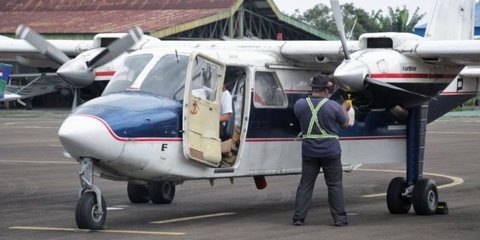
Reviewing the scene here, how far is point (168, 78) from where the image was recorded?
45.7 ft

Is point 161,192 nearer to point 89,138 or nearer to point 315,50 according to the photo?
point 315,50

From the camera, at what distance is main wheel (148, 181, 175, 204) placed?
1639cm

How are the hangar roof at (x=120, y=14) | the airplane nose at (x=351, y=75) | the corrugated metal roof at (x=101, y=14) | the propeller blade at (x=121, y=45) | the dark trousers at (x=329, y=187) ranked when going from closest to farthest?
the dark trousers at (x=329, y=187)
the airplane nose at (x=351, y=75)
the propeller blade at (x=121, y=45)
the hangar roof at (x=120, y=14)
the corrugated metal roof at (x=101, y=14)

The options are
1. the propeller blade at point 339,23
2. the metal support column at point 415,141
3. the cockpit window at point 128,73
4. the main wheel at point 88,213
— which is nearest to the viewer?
the main wheel at point 88,213

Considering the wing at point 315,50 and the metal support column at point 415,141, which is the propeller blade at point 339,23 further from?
the metal support column at point 415,141

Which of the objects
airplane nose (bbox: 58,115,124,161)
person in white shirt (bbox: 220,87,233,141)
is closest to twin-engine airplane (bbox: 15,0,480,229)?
airplane nose (bbox: 58,115,124,161)

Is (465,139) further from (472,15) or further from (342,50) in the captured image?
(342,50)

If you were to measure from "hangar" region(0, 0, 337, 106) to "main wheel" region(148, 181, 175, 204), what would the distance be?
129 ft

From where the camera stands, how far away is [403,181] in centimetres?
1559

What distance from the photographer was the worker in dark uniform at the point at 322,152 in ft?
44.2

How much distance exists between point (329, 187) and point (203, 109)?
206 cm

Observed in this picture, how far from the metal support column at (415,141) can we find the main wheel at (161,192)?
3.79 metres

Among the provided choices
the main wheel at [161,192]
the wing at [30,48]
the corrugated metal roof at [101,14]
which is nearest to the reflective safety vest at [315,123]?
the main wheel at [161,192]

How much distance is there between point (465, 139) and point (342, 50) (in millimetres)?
21164
